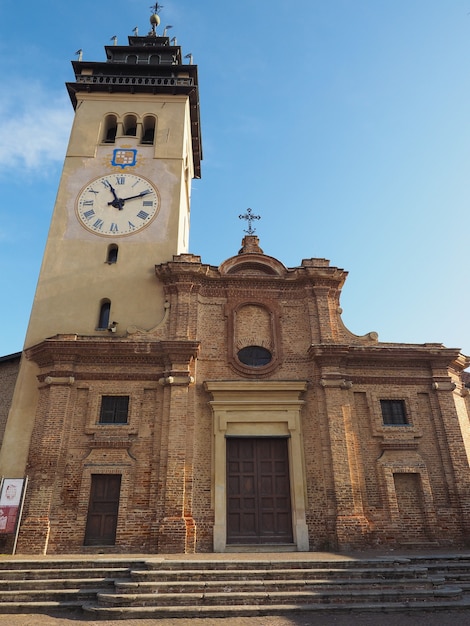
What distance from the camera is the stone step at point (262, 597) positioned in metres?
9.02

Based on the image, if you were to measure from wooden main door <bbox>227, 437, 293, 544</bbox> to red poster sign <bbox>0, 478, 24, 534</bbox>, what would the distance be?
5.98m

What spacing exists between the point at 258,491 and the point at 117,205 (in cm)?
1258

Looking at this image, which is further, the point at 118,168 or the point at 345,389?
the point at 118,168

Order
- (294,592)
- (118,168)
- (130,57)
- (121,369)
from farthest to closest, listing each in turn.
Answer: (130,57) → (118,168) → (121,369) → (294,592)

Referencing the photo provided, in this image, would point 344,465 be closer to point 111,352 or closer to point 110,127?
point 111,352

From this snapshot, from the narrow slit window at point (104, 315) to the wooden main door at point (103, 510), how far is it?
5520mm

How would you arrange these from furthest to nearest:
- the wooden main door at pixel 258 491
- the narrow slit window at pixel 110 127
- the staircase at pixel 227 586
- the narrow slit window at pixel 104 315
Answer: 1. the narrow slit window at pixel 110 127
2. the narrow slit window at pixel 104 315
3. the wooden main door at pixel 258 491
4. the staircase at pixel 227 586

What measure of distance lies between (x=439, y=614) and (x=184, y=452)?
7.51 m

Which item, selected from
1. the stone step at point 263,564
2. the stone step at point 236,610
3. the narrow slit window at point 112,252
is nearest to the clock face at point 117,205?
the narrow slit window at point 112,252

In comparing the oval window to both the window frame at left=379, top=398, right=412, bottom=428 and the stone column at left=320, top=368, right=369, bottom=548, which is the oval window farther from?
the window frame at left=379, top=398, right=412, bottom=428

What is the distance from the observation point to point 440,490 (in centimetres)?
1406

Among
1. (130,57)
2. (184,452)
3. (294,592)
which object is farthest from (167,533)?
(130,57)

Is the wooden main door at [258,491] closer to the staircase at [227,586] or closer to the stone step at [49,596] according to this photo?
the staircase at [227,586]

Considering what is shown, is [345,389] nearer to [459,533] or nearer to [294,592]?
[459,533]
